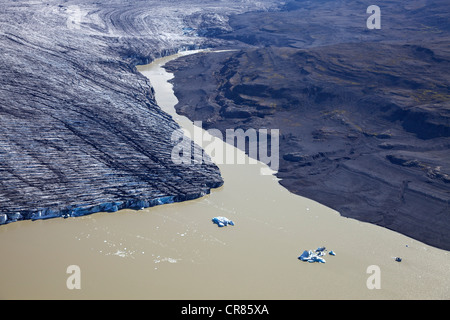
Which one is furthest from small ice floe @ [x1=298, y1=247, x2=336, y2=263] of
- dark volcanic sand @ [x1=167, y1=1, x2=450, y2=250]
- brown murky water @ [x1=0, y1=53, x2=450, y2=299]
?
dark volcanic sand @ [x1=167, y1=1, x2=450, y2=250]

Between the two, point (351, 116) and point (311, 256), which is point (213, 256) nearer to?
point (311, 256)

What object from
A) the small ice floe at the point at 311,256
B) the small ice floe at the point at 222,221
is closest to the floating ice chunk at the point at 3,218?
the small ice floe at the point at 222,221

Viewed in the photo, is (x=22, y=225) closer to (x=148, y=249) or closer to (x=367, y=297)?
(x=148, y=249)

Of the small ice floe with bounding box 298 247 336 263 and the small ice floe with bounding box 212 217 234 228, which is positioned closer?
the small ice floe with bounding box 298 247 336 263

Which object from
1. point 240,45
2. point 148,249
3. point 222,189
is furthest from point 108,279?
point 240,45

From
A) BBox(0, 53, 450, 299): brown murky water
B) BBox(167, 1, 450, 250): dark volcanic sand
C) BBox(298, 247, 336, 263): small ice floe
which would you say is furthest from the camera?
BBox(167, 1, 450, 250): dark volcanic sand

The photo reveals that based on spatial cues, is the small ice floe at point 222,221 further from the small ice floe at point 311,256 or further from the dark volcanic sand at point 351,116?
the dark volcanic sand at point 351,116

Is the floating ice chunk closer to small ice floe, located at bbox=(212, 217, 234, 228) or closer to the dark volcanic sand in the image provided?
small ice floe, located at bbox=(212, 217, 234, 228)
